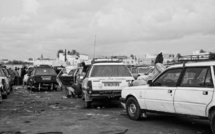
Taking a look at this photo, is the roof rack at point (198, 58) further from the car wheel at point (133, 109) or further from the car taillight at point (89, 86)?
the car taillight at point (89, 86)

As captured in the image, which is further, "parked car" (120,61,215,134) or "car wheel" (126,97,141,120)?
"car wheel" (126,97,141,120)

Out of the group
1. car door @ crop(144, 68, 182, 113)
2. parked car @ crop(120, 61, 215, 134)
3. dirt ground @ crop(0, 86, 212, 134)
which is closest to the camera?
parked car @ crop(120, 61, 215, 134)

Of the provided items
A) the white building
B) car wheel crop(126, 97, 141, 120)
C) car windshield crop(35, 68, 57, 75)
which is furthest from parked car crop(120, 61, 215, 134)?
the white building

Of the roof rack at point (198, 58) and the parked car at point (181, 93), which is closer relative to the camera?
the parked car at point (181, 93)

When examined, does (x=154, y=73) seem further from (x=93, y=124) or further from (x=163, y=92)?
(x=93, y=124)

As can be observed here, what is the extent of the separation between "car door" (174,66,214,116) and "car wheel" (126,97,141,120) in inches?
65.6

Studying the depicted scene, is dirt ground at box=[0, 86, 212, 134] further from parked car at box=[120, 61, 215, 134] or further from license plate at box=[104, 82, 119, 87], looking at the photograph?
license plate at box=[104, 82, 119, 87]

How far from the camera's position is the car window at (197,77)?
263 inches

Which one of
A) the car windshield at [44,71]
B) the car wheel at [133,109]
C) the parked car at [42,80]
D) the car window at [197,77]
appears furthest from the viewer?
the car windshield at [44,71]

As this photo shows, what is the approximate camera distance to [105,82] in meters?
11.4

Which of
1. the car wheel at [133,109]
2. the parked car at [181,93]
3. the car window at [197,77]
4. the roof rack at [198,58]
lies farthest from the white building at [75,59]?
the car window at [197,77]

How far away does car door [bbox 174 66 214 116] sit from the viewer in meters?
6.56

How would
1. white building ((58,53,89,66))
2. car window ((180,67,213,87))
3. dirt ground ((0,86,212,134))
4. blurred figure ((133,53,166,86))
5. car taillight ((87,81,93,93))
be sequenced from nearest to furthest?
car window ((180,67,213,87))
dirt ground ((0,86,212,134))
car taillight ((87,81,93,93))
blurred figure ((133,53,166,86))
white building ((58,53,89,66))

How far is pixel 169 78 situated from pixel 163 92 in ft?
1.33
